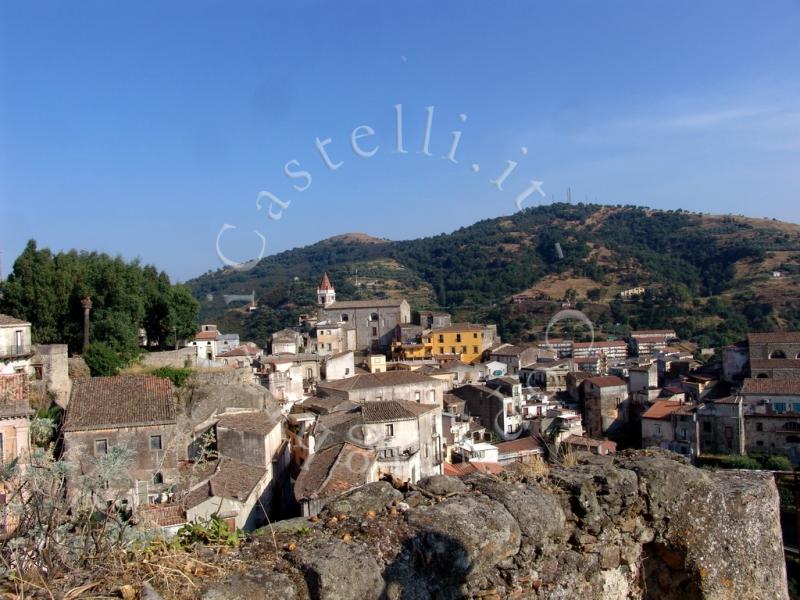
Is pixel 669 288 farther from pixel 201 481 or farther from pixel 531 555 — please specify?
pixel 531 555

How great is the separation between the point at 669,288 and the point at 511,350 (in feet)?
138

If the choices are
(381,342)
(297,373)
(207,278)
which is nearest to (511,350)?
(381,342)

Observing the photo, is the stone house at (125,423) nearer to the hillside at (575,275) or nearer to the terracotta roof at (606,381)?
the terracotta roof at (606,381)

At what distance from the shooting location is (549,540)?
4.73 m

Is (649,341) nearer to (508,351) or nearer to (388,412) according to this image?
(508,351)

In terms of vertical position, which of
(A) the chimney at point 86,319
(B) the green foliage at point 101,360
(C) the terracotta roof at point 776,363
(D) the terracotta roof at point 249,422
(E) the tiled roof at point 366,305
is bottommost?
(C) the terracotta roof at point 776,363

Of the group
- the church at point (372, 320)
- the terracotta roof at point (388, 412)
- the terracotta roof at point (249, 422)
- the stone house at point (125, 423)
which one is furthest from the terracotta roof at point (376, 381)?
the church at point (372, 320)

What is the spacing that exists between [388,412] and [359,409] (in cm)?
137

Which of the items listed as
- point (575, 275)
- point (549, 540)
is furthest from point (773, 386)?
point (575, 275)

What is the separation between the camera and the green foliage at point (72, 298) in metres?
23.2

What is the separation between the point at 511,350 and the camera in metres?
51.5

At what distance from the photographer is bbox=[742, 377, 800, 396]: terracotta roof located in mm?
33875

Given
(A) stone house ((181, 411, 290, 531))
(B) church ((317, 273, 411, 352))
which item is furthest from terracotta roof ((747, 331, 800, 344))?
(A) stone house ((181, 411, 290, 531))

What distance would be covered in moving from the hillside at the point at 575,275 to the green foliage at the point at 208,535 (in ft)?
214
